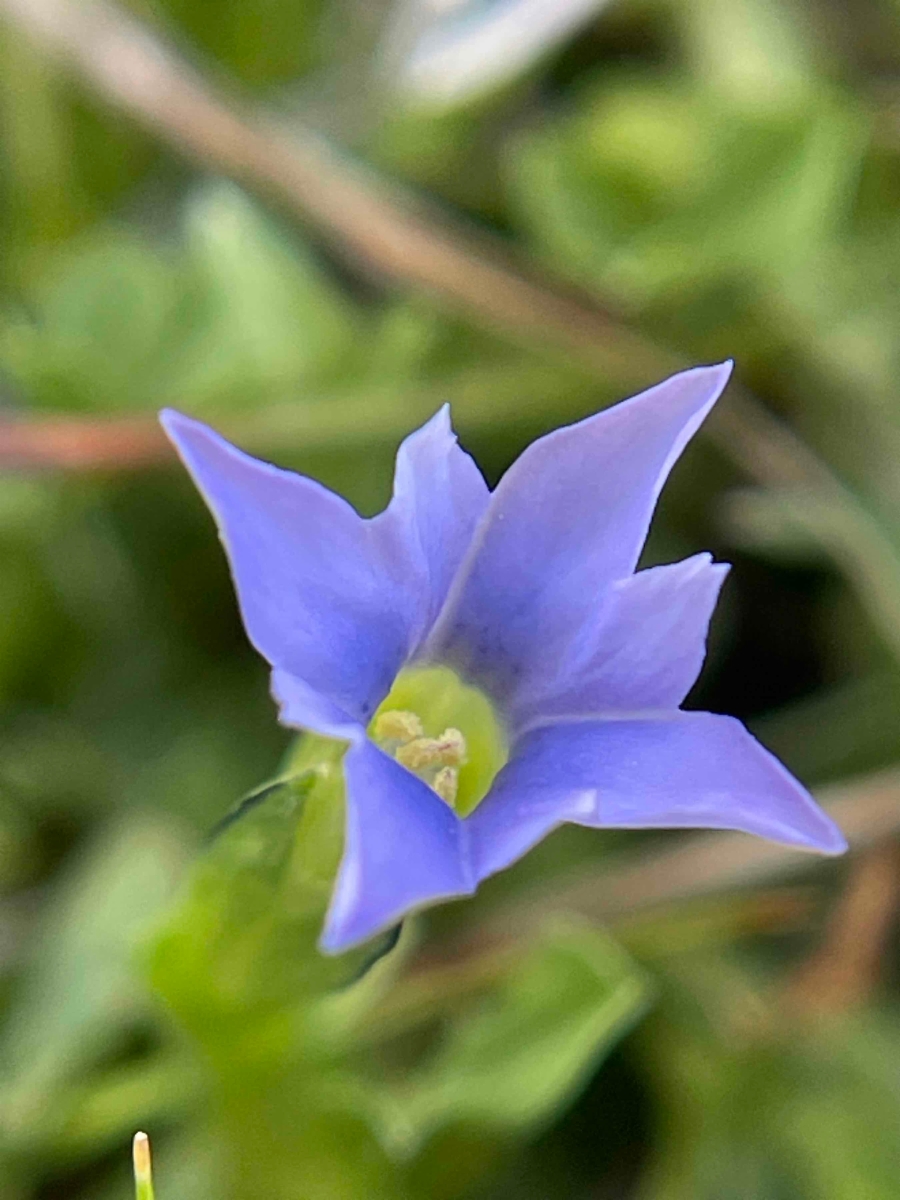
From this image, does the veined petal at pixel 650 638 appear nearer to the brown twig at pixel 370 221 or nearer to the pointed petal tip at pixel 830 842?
the pointed petal tip at pixel 830 842

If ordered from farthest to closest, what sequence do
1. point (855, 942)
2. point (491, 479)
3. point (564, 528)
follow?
point (491, 479) < point (855, 942) < point (564, 528)

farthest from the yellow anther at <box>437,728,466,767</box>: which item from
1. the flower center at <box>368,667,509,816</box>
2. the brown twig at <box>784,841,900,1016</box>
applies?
the brown twig at <box>784,841,900,1016</box>

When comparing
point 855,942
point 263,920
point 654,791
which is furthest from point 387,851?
point 855,942

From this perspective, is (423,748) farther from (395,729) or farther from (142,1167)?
(142,1167)

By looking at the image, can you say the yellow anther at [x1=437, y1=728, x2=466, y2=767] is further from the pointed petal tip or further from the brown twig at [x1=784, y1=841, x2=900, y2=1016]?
the brown twig at [x1=784, y1=841, x2=900, y2=1016]

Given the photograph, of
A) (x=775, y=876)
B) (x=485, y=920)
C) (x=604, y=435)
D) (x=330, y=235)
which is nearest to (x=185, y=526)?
(x=330, y=235)

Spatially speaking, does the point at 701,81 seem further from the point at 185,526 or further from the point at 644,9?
the point at 185,526

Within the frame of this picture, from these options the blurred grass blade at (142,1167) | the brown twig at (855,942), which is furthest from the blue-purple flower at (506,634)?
the brown twig at (855,942)
